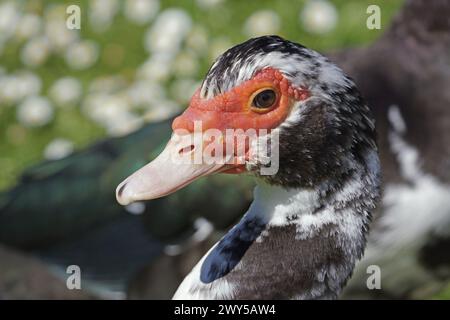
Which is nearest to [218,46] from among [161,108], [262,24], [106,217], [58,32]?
[262,24]

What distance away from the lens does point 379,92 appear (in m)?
3.46

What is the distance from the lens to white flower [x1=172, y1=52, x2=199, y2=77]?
17.5 ft

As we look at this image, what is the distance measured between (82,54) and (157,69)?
1.71 ft

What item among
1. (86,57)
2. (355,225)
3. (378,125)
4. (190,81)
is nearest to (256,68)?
(355,225)

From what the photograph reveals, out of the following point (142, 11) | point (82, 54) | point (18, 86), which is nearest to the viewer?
point (18, 86)

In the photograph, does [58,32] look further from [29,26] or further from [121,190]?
[121,190]

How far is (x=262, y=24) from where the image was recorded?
5402 mm

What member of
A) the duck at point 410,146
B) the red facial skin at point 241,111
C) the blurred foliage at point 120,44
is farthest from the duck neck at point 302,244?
the blurred foliage at point 120,44

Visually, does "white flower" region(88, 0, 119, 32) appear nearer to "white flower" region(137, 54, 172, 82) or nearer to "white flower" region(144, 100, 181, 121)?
"white flower" region(137, 54, 172, 82)

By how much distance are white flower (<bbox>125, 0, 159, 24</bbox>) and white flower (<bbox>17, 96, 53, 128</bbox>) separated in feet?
2.46

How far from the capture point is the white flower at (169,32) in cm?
548

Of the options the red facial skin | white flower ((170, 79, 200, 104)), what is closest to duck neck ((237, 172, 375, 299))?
the red facial skin
